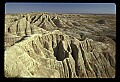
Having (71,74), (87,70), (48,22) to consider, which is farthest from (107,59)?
(48,22)

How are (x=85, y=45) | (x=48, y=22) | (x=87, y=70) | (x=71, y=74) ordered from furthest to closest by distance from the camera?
1. (x=48, y=22)
2. (x=85, y=45)
3. (x=87, y=70)
4. (x=71, y=74)

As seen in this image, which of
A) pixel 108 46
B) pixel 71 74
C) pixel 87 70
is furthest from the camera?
pixel 108 46
